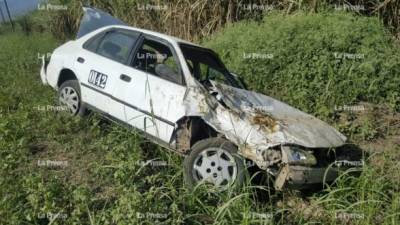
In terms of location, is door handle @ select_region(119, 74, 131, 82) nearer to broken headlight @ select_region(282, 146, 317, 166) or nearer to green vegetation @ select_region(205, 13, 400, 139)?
broken headlight @ select_region(282, 146, 317, 166)

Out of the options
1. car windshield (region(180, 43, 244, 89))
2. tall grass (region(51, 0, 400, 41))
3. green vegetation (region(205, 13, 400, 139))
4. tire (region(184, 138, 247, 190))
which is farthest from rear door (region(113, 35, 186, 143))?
tall grass (region(51, 0, 400, 41))

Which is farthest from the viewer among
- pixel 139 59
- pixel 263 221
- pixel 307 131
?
pixel 139 59

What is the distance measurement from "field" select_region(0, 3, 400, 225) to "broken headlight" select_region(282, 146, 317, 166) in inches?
14.0

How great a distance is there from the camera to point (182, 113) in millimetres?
4797

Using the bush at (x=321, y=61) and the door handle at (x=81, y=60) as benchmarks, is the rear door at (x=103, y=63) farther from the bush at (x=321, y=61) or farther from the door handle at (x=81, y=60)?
the bush at (x=321, y=61)

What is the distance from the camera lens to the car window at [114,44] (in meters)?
5.70

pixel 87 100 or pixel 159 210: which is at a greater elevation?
pixel 87 100

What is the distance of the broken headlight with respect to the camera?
429cm

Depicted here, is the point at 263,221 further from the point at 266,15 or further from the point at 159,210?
the point at 266,15

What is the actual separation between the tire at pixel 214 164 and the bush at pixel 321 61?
268cm

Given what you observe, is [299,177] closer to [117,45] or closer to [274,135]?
[274,135]

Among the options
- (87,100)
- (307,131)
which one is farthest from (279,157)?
(87,100)

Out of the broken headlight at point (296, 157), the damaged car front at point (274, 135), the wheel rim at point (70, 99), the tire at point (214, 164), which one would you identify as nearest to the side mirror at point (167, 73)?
the damaged car front at point (274, 135)

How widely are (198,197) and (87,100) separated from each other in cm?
234
